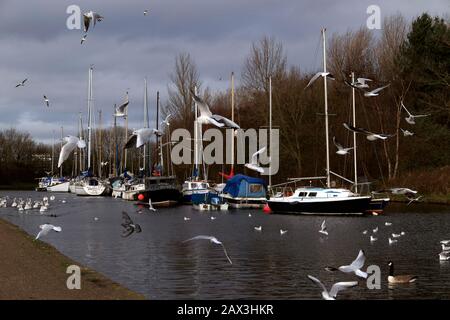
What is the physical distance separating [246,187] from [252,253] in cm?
3222

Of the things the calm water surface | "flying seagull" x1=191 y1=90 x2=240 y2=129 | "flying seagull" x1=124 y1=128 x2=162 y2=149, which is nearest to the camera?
the calm water surface

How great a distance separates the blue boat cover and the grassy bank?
35571 mm

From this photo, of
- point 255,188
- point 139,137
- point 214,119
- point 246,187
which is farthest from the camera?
point 255,188

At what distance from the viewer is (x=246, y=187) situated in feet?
196

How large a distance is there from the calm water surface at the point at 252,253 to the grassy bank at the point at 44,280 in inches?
57.7

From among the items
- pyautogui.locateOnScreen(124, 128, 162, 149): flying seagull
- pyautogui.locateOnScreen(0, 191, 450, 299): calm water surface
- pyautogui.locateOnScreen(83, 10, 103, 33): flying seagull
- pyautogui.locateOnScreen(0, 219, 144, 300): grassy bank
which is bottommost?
pyautogui.locateOnScreen(0, 191, 450, 299): calm water surface

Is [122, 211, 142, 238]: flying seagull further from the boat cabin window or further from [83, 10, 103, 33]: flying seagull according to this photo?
the boat cabin window

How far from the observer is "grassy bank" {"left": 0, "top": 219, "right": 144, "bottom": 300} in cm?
1531

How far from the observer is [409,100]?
68.0m

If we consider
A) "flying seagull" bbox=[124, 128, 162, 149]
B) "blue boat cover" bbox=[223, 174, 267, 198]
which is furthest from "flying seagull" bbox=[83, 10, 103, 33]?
"blue boat cover" bbox=[223, 174, 267, 198]

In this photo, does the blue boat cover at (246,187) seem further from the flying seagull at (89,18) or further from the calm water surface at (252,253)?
the flying seagull at (89,18)

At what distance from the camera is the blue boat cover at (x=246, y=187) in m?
59.4

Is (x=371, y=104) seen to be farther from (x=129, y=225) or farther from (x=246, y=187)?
(x=129, y=225)

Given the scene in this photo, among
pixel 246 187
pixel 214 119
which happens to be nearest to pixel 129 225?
pixel 214 119
